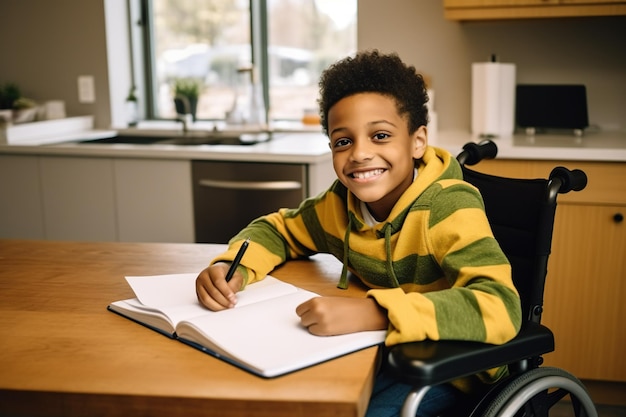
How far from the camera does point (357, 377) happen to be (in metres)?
0.86

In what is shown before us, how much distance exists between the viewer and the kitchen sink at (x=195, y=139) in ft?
10.7

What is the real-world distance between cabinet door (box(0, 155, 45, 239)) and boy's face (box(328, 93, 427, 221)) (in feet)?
7.20

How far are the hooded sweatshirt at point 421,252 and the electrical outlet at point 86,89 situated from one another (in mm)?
2448

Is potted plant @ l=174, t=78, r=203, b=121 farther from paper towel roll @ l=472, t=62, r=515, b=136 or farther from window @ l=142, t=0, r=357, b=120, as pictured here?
paper towel roll @ l=472, t=62, r=515, b=136

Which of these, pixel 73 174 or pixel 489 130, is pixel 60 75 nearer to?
pixel 73 174

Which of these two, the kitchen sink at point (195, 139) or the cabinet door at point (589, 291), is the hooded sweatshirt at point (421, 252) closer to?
the cabinet door at point (589, 291)

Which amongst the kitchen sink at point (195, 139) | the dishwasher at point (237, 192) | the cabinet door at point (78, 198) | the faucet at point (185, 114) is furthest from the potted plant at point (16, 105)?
the dishwasher at point (237, 192)

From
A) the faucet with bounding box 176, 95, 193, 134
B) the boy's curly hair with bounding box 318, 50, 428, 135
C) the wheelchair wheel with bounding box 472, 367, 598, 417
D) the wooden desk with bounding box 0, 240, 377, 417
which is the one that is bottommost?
the wheelchair wheel with bounding box 472, 367, 598, 417

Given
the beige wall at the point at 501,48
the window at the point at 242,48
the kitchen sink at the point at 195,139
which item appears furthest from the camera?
the window at the point at 242,48

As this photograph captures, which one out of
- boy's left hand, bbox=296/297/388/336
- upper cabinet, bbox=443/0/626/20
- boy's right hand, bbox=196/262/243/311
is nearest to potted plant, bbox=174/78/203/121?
upper cabinet, bbox=443/0/626/20

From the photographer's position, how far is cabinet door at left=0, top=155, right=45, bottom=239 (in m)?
3.05

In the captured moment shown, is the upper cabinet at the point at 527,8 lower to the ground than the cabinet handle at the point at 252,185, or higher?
higher

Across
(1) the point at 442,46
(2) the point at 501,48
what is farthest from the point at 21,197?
Result: (2) the point at 501,48

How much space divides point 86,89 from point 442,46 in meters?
1.81
